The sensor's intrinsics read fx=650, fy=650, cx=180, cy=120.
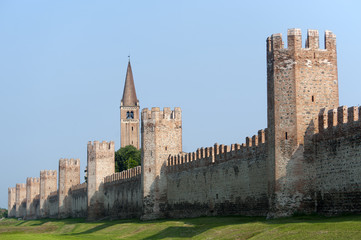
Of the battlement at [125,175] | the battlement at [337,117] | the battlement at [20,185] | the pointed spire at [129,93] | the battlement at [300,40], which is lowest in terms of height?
the battlement at [20,185]

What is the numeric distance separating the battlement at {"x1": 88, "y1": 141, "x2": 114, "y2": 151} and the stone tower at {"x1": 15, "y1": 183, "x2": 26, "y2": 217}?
1977 inches

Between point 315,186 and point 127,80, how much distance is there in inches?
4077

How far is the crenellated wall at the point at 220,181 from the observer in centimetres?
3256

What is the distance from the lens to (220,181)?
122 feet

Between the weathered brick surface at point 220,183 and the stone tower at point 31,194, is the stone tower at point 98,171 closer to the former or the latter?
the weathered brick surface at point 220,183

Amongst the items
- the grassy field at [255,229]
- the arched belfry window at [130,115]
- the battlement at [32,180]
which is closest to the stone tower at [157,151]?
the grassy field at [255,229]

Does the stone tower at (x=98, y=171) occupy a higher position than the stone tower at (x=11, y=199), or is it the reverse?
the stone tower at (x=98, y=171)

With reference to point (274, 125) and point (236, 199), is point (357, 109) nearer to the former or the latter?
point (274, 125)

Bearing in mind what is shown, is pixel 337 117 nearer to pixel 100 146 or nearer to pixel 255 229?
pixel 255 229

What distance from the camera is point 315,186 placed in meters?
27.1

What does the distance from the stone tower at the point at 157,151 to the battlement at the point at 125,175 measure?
5205 mm

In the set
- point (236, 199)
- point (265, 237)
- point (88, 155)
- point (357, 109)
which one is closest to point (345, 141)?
point (357, 109)

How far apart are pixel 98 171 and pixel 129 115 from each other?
70378mm

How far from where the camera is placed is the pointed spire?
129 metres
